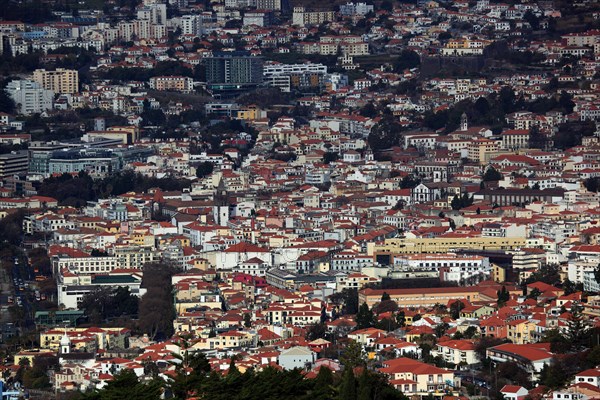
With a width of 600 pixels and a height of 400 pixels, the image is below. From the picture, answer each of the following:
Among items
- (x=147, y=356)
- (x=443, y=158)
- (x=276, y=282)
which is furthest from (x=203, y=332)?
(x=443, y=158)

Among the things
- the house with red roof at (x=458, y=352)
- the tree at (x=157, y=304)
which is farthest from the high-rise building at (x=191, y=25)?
the house with red roof at (x=458, y=352)

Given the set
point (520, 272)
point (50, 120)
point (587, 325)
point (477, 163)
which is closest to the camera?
point (587, 325)

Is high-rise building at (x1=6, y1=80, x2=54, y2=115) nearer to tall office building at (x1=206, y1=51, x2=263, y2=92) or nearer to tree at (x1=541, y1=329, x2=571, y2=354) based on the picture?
tall office building at (x1=206, y1=51, x2=263, y2=92)

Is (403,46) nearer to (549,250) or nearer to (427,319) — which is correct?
(549,250)

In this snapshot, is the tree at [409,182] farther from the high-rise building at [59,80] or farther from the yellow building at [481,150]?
the high-rise building at [59,80]

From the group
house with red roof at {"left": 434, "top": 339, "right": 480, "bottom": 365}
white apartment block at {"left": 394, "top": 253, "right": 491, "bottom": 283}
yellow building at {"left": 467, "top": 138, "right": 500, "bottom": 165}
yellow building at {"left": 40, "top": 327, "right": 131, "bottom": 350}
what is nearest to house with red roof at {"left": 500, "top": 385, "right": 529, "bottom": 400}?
house with red roof at {"left": 434, "top": 339, "right": 480, "bottom": 365}

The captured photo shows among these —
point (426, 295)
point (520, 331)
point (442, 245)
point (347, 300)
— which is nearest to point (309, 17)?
point (442, 245)
